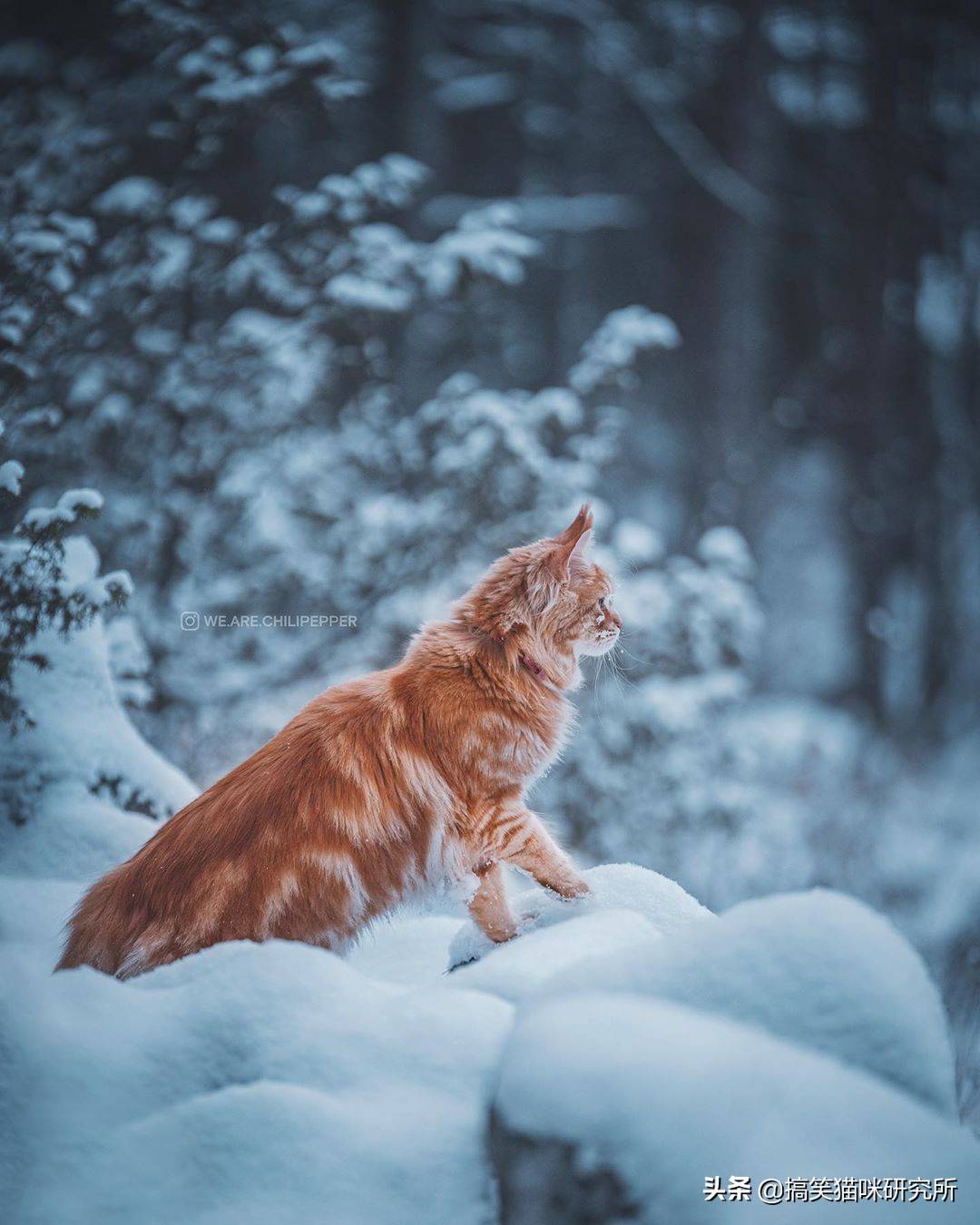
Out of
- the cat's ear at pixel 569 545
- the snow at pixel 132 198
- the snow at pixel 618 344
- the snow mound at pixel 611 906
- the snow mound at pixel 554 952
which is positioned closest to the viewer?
the snow mound at pixel 554 952

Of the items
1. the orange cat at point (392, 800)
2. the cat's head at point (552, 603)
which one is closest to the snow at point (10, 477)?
the orange cat at point (392, 800)

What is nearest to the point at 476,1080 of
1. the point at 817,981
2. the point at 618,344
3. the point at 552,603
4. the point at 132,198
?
the point at 817,981

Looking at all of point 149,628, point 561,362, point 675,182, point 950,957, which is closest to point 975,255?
point 675,182

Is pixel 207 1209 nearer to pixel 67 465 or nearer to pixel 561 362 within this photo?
pixel 67 465

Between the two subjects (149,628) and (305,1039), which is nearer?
(305,1039)

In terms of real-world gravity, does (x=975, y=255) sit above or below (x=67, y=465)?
above

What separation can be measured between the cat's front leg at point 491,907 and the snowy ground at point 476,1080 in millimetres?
270

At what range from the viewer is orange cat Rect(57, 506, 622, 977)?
3.86 ft

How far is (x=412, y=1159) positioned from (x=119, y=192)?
275 cm

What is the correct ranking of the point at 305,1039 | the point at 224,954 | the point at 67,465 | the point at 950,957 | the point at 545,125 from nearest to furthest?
the point at 305,1039, the point at 224,954, the point at 67,465, the point at 950,957, the point at 545,125

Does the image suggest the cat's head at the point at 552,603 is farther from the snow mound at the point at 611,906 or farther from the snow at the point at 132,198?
the snow at the point at 132,198

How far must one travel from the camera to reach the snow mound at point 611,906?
52.4 inches

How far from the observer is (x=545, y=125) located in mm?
3049


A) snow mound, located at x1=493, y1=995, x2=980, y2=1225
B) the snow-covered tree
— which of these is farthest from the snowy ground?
the snow-covered tree
